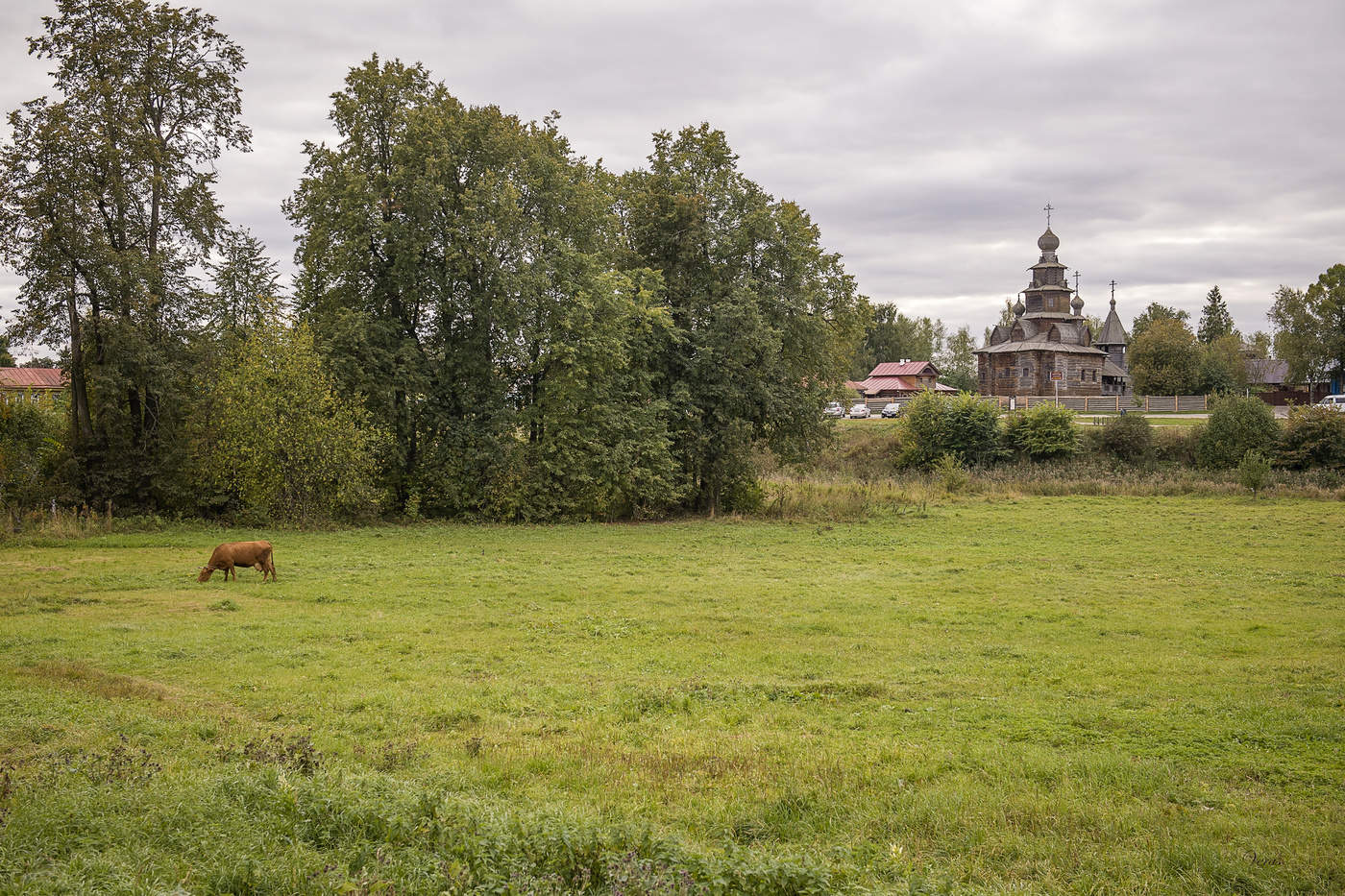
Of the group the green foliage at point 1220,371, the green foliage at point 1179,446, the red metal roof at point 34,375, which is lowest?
the green foliage at point 1179,446

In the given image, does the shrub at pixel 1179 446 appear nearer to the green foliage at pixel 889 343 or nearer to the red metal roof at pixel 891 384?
the red metal roof at pixel 891 384

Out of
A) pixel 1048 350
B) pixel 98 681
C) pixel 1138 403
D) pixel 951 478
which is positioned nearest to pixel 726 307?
pixel 951 478

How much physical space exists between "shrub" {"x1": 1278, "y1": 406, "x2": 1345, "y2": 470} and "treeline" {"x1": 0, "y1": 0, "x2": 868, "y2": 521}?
27.6m

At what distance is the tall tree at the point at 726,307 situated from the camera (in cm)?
3600

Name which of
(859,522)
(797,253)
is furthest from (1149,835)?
(797,253)

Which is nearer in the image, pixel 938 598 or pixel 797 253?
pixel 938 598

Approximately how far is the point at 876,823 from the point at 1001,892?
158cm

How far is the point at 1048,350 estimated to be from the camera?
281 feet

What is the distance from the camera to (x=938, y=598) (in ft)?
61.7

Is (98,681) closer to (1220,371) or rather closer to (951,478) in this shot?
(951,478)

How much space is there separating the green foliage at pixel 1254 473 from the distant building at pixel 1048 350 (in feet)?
152

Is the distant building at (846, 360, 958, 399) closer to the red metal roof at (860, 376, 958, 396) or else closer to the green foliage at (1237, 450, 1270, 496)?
the red metal roof at (860, 376, 958, 396)

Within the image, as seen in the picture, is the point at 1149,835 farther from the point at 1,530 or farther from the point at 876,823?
the point at 1,530

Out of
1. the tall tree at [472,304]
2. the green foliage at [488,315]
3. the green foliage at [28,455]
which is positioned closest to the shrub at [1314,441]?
the green foliage at [488,315]
